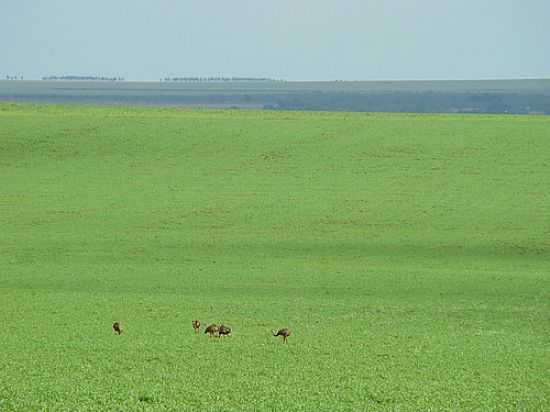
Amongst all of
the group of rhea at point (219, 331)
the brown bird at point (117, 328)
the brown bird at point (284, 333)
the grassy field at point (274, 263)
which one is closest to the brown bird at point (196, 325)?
the group of rhea at point (219, 331)

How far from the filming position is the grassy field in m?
13.1

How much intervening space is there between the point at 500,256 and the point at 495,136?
79.6 ft

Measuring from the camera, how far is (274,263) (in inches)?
1046

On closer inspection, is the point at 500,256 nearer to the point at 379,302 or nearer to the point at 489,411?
the point at 379,302

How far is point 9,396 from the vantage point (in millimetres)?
11805

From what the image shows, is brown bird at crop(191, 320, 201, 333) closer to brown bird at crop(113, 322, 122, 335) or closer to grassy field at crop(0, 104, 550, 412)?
grassy field at crop(0, 104, 550, 412)

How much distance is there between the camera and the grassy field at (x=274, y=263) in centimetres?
1315

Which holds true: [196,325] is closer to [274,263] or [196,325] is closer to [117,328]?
[117,328]

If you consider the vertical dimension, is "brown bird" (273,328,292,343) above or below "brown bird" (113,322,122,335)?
above

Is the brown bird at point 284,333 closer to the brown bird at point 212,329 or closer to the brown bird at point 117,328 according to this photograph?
the brown bird at point 212,329

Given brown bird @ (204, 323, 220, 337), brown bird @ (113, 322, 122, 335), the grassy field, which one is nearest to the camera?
the grassy field

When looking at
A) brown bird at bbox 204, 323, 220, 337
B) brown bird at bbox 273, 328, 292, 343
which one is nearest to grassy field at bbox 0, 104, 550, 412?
brown bird at bbox 273, 328, 292, 343

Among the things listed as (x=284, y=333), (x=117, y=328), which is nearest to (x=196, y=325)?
(x=117, y=328)

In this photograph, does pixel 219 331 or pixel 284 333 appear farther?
pixel 219 331
